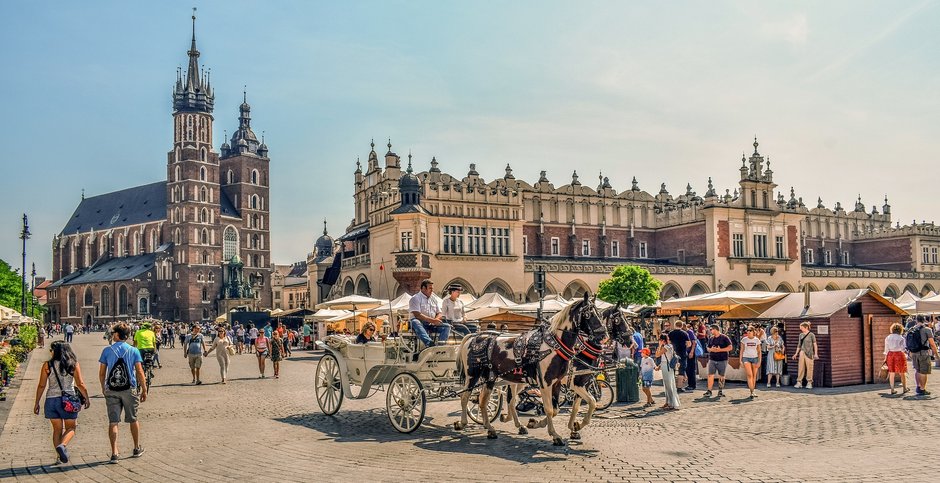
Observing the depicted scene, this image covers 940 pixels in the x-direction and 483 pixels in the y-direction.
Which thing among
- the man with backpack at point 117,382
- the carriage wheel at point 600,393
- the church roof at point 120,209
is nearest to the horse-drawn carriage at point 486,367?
the carriage wheel at point 600,393

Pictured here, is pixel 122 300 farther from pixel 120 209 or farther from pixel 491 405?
A: pixel 491 405

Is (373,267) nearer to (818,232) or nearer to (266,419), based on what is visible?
(266,419)

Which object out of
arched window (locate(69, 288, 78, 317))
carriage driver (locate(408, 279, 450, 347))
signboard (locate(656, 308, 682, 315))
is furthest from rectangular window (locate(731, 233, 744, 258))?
arched window (locate(69, 288, 78, 317))

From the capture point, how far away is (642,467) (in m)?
9.81

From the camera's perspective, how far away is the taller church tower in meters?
107

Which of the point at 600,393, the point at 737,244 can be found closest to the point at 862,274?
the point at 737,244

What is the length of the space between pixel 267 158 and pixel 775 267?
8416 cm

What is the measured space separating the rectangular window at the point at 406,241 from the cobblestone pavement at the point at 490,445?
31.0m

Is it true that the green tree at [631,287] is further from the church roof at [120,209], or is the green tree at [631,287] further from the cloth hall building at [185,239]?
the church roof at [120,209]

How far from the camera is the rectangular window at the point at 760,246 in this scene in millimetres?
60625

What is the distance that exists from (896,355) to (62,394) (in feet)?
52.9

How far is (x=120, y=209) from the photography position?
12719cm

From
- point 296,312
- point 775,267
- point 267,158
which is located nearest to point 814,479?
point 296,312

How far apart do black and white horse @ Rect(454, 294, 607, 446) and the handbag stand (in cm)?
543
